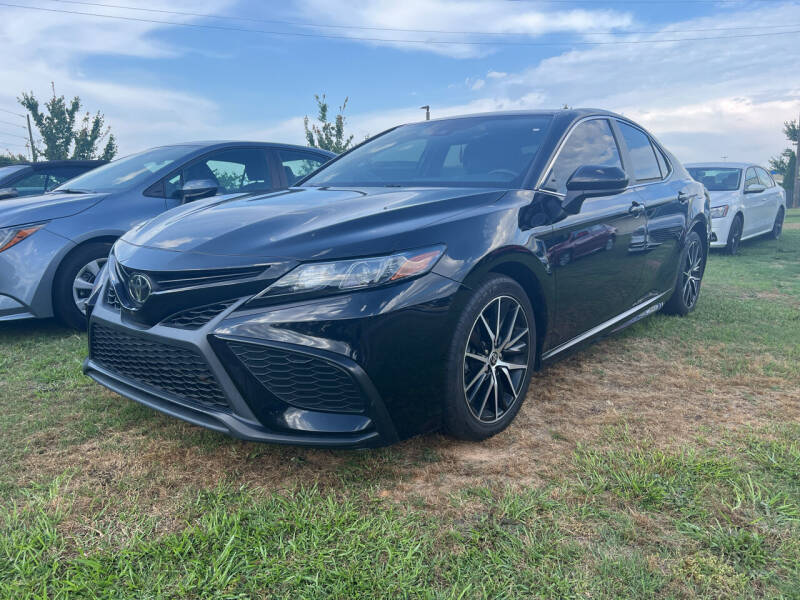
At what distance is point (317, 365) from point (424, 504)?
62cm

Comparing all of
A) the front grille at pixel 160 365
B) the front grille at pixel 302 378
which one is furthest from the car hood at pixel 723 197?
the front grille at pixel 160 365

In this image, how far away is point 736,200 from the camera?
9391 millimetres

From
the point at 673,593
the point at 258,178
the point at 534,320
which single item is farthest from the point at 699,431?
the point at 258,178

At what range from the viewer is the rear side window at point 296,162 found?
5482mm

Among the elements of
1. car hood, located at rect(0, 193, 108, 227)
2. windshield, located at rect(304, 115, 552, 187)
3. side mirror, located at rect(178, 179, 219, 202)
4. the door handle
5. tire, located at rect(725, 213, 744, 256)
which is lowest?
tire, located at rect(725, 213, 744, 256)

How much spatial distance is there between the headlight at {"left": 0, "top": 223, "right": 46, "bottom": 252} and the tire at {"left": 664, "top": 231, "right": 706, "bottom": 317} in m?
4.68

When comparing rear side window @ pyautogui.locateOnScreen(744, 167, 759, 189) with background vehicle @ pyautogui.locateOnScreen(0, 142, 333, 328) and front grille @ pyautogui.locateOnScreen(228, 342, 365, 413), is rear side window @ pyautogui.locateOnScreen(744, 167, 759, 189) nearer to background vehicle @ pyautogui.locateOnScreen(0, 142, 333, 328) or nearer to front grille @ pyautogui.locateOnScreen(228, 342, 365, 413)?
background vehicle @ pyautogui.locateOnScreen(0, 142, 333, 328)

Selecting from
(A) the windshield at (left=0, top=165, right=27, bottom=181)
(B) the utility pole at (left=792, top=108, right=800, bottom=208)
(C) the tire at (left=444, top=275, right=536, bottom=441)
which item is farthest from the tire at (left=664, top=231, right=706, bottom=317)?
(B) the utility pole at (left=792, top=108, right=800, bottom=208)

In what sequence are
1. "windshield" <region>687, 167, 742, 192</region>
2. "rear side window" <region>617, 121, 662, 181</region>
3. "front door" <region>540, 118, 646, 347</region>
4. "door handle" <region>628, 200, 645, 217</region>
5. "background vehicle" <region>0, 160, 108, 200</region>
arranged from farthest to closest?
"windshield" <region>687, 167, 742, 192</region> < "background vehicle" <region>0, 160, 108, 200</region> < "rear side window" <region>617, 121, 662, 181</region> < "door handle" <region>628, 200, 645, 217</region> < "front door" <region>540, 118, 646, 347</region>

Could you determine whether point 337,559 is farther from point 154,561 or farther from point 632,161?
point 632,161

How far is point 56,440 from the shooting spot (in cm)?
256

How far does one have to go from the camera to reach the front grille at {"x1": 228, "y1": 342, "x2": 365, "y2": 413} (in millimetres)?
2004

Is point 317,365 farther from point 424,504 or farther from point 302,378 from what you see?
point 424,504

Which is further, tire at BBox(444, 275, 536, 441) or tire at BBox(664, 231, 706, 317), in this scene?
tire at BBox(664, 231, 706, 317)
